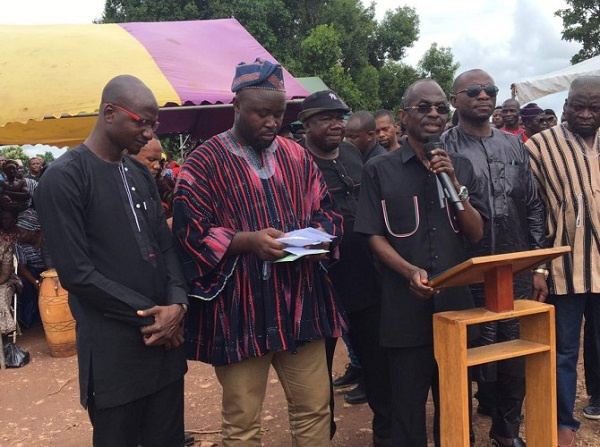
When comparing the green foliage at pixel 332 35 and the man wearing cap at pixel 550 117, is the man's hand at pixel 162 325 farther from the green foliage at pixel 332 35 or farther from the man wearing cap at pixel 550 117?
the green foliage at pixel 332 35

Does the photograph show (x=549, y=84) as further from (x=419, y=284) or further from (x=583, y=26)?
(x=583, y=26)

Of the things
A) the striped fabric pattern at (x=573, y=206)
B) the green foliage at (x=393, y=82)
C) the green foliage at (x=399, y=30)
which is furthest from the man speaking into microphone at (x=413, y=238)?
the green foliage at (x=399, y=30)

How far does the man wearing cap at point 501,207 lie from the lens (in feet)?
9.89

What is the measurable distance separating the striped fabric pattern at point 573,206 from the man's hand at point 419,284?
121 centimetres

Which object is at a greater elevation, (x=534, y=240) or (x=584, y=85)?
(x=584, y=85)

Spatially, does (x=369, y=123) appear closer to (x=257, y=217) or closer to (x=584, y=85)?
(x=584, y=85)

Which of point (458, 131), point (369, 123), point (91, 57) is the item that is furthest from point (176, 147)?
point (458, 131)

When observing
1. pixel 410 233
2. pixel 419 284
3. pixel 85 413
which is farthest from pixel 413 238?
pixel 85 413

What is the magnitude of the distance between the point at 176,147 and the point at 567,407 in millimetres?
16474

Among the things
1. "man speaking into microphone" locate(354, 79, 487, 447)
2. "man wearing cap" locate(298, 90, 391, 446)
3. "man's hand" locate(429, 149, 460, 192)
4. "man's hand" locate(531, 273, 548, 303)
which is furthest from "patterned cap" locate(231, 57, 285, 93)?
"man's hand" locate(531, 273, 548, 303)

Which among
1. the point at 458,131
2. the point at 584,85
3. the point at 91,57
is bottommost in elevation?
the point at 458,131

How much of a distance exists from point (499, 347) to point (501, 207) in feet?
2.83

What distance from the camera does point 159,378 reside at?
7.87ft

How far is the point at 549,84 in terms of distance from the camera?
1033 centimetres
